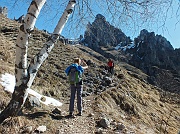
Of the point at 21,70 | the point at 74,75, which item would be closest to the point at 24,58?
the point at 21,70

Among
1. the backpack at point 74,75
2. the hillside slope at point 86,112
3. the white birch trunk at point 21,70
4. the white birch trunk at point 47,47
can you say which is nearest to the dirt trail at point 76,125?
the hillside slope at point 86,112

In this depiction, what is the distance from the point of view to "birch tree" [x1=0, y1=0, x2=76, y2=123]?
5.51 metres

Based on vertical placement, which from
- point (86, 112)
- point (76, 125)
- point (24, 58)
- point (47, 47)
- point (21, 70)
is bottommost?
point (76, 125)

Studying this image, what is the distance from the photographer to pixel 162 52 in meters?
140

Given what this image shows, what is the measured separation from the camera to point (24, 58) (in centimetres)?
582

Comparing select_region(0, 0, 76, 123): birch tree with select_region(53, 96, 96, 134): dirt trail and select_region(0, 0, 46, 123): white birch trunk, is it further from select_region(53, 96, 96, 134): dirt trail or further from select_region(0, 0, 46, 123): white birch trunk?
select_region(53, 96, 96, 134): dirt trail

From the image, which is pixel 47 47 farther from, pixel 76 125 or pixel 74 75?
pixel 76 125

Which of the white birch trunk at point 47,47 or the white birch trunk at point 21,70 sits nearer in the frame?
the white birch trunk at point 21,70

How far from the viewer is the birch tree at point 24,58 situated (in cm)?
551

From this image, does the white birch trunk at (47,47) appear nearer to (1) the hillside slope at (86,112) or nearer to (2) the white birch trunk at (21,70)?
(2) the white birch trunk at (21,70)

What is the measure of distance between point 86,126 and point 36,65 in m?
2.65

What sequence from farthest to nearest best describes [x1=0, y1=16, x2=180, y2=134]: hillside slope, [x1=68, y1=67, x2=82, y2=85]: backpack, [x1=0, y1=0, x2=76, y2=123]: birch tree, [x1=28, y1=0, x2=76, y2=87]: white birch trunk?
[x1=68, y1=67, x2=82, y2=85]: backpack
[x1=0, y1=16, x2=180, y2=134]: hillside slope
[x1=28, y1=0, x2=76, y2=87]: white birch trunk
[x1=0, y1=0, x2=76, y2=123]: birch tree

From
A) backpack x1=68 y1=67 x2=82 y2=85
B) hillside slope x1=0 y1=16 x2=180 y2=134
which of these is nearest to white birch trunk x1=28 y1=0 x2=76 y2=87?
hillside slope x1=0 y1=16 x2=180 y2=134

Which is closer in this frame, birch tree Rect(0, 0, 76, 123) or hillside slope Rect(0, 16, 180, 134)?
birch tree Rect(0, 0, 76, 123)
